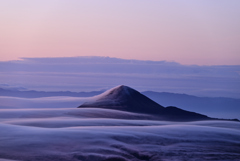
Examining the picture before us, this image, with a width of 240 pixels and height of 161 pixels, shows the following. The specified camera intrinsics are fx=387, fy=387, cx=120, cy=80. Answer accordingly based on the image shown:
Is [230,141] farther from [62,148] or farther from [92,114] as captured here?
[92,114]

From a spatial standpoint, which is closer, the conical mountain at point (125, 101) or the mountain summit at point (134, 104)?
the conical mountain at point (125, 101)

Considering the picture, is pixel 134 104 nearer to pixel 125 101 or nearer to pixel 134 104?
pixel 134 104

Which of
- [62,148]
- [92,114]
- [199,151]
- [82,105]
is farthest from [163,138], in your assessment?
[82,105]

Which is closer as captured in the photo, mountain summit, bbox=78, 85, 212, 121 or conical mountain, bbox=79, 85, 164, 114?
conical mountain, bbox=79, 85, 164, 114

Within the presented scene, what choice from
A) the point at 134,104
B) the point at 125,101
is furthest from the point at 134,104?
the point at 125,101

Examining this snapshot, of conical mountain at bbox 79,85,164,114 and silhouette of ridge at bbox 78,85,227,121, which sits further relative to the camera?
silhouette of ridge at bbox 78,85,227,121
